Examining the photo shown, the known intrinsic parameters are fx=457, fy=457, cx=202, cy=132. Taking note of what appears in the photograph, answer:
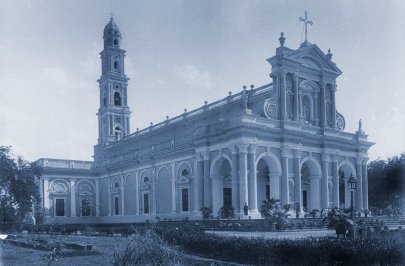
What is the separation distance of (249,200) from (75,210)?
90.4 ft

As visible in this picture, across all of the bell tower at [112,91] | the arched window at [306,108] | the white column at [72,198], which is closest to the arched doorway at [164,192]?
the arched window at [306,108]

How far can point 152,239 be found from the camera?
10234 mm

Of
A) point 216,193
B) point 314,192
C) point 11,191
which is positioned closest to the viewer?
point 11,191

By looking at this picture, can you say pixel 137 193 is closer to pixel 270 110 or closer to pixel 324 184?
pixel 270 110

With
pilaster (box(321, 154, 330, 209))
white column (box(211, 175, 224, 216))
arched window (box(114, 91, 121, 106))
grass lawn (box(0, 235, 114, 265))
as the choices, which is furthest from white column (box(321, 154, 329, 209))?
arched window (box(114, 91, 121, 106))

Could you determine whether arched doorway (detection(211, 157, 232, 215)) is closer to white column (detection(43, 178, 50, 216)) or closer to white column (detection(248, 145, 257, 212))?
white column (detection(248, 145, 257, 212))

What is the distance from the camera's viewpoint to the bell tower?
185 ft

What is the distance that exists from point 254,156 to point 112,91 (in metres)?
28.5

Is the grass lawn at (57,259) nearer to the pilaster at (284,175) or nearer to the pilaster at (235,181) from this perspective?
the pilaster at (235,181)

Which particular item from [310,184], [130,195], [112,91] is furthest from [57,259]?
[112,91]

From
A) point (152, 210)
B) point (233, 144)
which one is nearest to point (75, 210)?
point (152, 210)

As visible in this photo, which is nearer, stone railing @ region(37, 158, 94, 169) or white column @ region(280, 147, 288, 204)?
white column @ region(280, 147, 288, 204)

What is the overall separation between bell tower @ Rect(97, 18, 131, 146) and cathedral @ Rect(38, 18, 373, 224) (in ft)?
23.3

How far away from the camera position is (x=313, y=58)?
129 ft
